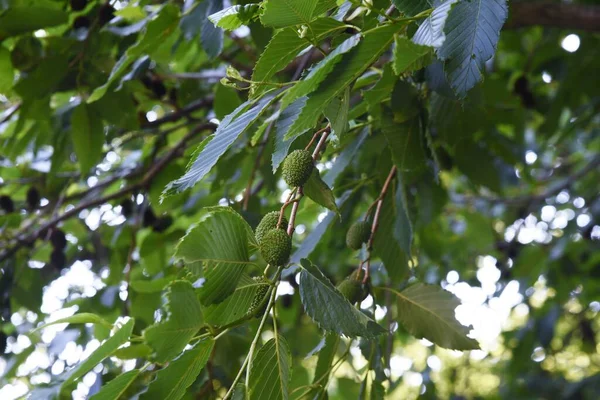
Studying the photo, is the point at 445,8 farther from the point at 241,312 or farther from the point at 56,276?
the point at 56,276

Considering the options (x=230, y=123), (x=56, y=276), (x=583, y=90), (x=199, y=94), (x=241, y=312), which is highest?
(x=230, y=123)

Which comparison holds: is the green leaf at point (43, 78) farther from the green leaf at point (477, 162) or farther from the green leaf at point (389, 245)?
the green leaf at point (477, 162)

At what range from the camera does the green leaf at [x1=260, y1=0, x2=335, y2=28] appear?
0.95 m

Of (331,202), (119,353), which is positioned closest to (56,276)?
(119,353)

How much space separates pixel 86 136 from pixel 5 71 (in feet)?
0.96

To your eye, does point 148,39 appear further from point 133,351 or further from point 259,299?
point 259,299

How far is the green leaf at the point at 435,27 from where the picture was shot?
856 mm

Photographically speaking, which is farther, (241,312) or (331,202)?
(331,202)

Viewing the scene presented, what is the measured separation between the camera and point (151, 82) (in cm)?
241

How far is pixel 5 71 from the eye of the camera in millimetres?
1968

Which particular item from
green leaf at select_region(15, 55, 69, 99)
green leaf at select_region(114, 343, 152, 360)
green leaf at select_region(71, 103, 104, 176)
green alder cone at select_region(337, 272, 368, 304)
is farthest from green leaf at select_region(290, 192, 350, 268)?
green leaf at select_region(15, 55, 69, 99)

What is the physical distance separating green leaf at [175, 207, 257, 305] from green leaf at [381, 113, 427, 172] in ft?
1.86

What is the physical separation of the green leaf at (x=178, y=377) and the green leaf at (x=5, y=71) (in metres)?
1.32

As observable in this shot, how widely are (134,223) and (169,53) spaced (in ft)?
2.07
